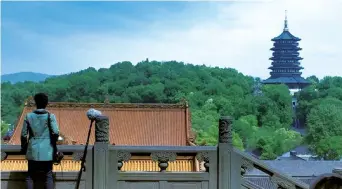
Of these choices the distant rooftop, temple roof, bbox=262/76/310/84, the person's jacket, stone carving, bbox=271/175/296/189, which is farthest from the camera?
temple roof, bbox=262/76/310/84

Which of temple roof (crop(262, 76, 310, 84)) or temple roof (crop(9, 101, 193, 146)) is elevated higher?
temple roof (crop(262, 76, 310, 84))

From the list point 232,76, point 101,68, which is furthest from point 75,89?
point 232,76

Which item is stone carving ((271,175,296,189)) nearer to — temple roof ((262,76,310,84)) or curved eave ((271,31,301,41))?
temple roof ((262,76,310,84))

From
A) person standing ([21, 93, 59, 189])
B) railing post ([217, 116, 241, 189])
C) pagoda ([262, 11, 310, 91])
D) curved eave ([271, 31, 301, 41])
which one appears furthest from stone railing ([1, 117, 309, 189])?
curved eave ([271, 31, 301, 41])

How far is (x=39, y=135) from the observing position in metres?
6.70

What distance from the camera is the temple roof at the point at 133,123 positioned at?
2011 cm

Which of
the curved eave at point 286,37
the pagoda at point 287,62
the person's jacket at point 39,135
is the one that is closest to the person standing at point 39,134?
the person's jacket at point 39,135

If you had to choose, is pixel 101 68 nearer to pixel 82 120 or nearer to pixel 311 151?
pixel 311 151

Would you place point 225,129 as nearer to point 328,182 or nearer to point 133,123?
point 328,182

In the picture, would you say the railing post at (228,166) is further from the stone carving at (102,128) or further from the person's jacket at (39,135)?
the person's jacket at (39,135)

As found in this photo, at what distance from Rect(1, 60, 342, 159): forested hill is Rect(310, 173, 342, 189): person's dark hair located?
61.9 meters

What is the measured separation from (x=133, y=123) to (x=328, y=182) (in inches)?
642

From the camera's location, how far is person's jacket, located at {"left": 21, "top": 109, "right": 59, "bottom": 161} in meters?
6.70

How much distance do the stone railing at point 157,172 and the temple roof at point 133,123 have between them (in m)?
12.2
